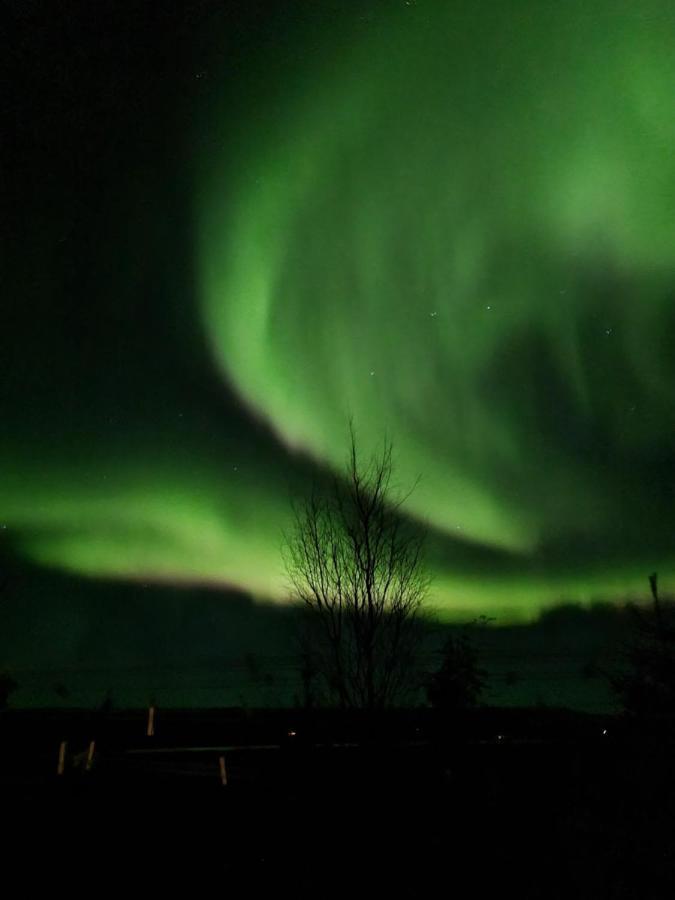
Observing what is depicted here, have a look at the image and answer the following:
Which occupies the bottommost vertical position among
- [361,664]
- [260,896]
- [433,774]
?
[260,896]

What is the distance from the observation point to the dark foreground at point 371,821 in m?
7.84

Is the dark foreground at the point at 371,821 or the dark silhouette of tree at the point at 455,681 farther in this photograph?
the dark silhouette of tree at the point at 455,681

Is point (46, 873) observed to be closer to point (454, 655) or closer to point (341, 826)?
point (341, 826)

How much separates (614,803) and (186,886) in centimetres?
527

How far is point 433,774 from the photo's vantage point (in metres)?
11.5

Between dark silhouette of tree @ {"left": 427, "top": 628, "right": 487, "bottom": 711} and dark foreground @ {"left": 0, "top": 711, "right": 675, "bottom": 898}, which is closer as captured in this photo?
dark foreground @ {"left": 0, "top": 711, "right": 675, "bottom": 898}

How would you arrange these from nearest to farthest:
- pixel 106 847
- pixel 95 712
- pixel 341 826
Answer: pixel 106 847
pixel 341 826
pixel 95 712

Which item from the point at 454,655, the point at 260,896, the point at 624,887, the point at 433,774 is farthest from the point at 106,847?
the point at 454,655

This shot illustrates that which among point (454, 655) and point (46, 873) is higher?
point (454, 655)

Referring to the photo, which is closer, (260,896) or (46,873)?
(260,896)

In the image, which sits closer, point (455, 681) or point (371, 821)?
point (371, 821)

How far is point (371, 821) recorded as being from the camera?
10.1 metres

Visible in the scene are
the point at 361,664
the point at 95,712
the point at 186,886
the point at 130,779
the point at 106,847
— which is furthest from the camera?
the point at 95,712

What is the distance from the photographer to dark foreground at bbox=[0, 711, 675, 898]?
25.7ft
